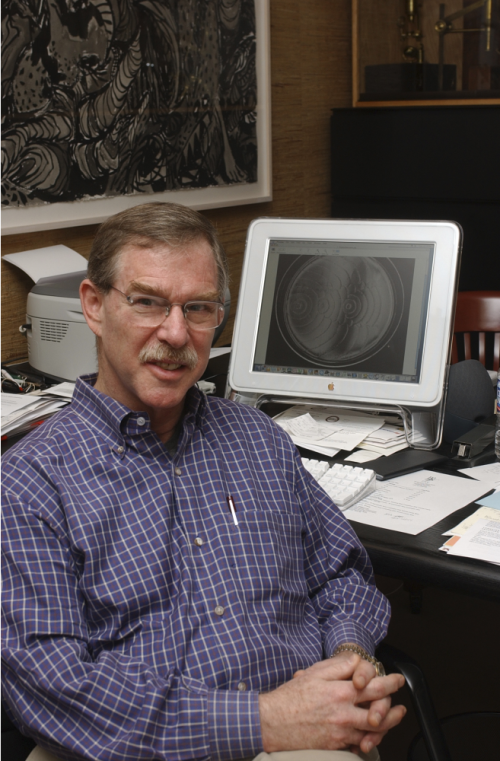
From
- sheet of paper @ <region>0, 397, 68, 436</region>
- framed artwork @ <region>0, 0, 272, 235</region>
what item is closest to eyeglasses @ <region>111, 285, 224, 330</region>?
sheet of paper @ <region>0, 397, 68, 436</region>

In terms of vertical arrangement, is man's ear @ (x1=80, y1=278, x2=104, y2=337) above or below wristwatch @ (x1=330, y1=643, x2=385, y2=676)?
above

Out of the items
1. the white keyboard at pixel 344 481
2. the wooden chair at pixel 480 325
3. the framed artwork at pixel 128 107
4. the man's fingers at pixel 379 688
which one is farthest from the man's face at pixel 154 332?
the wooden chair at pixel 480 325

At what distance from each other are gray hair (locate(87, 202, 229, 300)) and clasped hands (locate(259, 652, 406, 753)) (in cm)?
61

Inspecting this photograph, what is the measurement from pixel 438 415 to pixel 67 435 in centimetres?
82

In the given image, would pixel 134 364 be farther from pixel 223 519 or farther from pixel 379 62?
pixel 379 62

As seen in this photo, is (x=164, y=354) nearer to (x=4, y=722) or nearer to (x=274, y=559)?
(x=274, y=559)

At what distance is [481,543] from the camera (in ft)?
4.04

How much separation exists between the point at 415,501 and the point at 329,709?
47cm

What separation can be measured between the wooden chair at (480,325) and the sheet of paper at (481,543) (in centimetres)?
122

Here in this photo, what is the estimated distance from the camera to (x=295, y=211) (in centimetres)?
360

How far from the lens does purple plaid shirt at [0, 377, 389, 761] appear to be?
37.5 inches

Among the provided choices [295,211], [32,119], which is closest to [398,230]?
[32,119]

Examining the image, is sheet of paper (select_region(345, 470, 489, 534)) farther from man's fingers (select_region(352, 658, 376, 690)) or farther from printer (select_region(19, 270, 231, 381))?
printer (select_region(19, 270, 231, 381))

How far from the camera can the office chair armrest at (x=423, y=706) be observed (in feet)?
3.56
